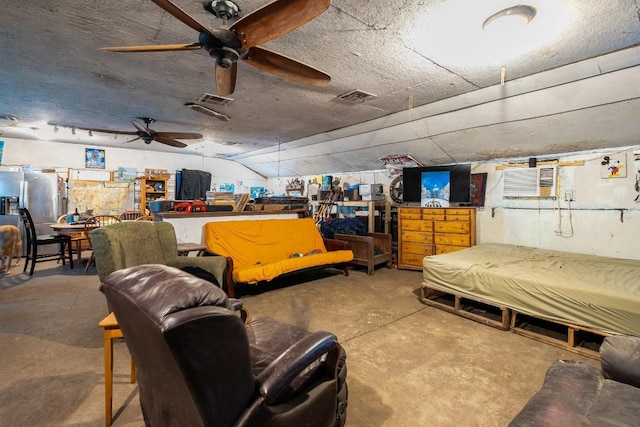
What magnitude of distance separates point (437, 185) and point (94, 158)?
7.82m

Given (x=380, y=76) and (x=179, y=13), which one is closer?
(x=179, y=13)

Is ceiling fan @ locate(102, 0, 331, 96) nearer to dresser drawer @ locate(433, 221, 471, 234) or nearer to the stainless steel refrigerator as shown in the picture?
dresser drawer @ locate(433, 221, 471, 234)

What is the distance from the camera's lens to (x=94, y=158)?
23.6 feet

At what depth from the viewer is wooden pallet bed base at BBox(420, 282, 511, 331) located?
291cm

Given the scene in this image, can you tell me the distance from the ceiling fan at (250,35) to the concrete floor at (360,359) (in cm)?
233

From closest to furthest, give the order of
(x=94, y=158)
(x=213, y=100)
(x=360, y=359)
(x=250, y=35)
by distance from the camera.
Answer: (x=250, y=35), (x=360, y=359), (x=213, y=100), (x=94, y=158)

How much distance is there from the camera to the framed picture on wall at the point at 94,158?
712cm

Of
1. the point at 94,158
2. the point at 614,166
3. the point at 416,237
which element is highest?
the point at 94,158

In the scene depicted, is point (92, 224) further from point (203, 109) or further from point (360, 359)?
point (360, 359)

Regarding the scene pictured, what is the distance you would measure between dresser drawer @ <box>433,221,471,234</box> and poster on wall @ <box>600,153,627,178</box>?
180cm

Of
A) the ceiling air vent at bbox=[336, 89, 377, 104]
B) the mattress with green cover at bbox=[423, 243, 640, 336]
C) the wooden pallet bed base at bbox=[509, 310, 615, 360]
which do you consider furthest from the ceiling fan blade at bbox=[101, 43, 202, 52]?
the wooden pallet bed base at bbox=[509, 310, 615, 360]

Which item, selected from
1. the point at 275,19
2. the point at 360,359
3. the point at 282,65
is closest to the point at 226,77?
the point at 282,65

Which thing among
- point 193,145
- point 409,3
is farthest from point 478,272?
point 193,145

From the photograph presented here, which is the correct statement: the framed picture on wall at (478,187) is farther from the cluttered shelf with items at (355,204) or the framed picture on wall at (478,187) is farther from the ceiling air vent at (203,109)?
the ceiling air vent at (203,109)
